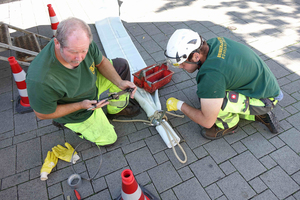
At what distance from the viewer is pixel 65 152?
10.1 ft

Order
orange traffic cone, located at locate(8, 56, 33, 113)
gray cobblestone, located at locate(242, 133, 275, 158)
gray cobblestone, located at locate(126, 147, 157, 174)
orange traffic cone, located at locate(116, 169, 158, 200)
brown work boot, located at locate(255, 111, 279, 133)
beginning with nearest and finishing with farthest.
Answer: orange traffic cone, located at locate(116, 169, 158, 200), gray cobblestone, located at locate(126, 147, 157, 174), gray cobblestone, located at locate(242, 133, 275, 158), brown work boot, located at locate(255, 111, 279, 133), orange traffic cone, located at locate(8, 56, 33, 113)

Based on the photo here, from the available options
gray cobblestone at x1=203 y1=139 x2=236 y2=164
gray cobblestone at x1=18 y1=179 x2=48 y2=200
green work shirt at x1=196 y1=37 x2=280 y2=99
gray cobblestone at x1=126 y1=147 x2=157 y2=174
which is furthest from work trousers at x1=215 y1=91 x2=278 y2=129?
gray cobblestone at x1=18 y1=179 x2=48 y2=200

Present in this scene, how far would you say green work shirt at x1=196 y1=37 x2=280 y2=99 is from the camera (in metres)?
2.39

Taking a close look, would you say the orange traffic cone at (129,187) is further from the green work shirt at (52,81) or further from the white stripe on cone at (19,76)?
the white stripe on cone at (19,76)

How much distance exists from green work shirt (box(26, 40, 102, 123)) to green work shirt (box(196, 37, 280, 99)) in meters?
1.42

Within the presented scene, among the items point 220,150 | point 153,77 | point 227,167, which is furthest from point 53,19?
point 227,167

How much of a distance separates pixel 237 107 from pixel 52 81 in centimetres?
234

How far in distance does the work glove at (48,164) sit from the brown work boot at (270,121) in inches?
124

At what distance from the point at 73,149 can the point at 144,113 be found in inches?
50.7

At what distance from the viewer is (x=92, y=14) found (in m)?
6.29

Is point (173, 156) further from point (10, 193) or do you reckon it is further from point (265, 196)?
point (10, 193)

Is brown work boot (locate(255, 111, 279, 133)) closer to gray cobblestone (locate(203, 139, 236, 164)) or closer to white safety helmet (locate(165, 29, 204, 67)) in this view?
gray cobblestone (locate(203, 139, 236, 164))

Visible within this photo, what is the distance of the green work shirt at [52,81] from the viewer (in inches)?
84.0

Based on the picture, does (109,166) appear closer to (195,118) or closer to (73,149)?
(73,149)
